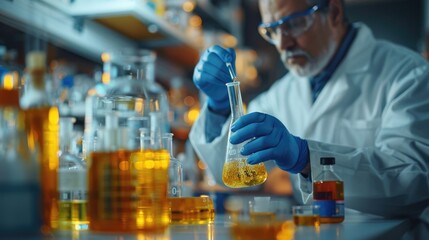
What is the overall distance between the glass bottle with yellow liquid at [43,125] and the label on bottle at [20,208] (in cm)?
6

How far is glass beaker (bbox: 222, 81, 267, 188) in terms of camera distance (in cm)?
147

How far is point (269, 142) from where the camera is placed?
64.3 inches

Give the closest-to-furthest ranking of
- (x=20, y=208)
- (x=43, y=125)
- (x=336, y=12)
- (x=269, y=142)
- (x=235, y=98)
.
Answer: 1. (x=20, y=208)
2. (x=43, y=125)
3. (x=235, y=98)
4. (x=269, y=142)
5. (x=336, y=12)

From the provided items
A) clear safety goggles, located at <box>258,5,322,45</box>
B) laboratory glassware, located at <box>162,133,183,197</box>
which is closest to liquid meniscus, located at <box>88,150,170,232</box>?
laboratory glassware, located at <box>162,133,183,197</box>

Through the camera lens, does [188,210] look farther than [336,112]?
No

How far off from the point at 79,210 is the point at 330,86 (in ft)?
4.83

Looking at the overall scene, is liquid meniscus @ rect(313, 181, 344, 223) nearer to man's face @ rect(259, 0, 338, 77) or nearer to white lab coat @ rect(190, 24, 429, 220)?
white lab coat @ rect(190, 24, 429, 220)

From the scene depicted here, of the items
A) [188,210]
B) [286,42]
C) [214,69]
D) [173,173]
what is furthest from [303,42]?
[188,210]

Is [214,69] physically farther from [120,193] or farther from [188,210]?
[120,193]

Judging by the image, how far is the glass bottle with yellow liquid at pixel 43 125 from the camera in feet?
3.15

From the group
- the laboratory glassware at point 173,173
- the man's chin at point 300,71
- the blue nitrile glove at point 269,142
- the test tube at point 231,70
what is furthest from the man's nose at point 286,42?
the laboratory glassware at point 173,173

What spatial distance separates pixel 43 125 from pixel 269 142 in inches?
31.5

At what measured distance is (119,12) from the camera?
10.0 ft

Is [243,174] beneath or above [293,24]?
beneath
